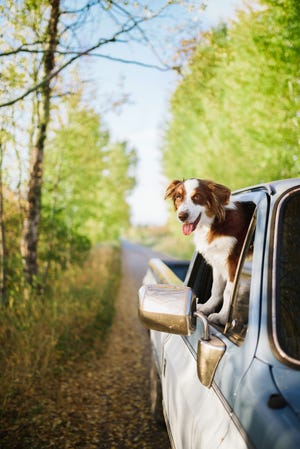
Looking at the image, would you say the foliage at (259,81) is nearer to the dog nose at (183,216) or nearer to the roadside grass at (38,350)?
the dog nose at (183,216)

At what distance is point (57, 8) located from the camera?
19.9ft

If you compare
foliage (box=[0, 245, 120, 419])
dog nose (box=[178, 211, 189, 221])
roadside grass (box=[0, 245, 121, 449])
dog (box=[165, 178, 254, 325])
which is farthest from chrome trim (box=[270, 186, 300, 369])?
foliage (box=[0, 245, 120, 419])

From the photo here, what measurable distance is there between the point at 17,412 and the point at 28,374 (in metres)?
0.66

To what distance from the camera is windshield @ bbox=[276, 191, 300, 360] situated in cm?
131

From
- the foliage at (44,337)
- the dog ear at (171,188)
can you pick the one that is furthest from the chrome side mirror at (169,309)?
the foliage at (44,337)

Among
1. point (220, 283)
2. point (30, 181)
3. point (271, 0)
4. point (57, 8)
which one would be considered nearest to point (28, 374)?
point (220, 283)

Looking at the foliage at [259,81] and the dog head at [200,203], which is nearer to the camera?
the dog head at [200,203]

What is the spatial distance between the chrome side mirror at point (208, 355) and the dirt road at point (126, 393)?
8.65 feet

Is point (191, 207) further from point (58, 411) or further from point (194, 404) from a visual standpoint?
point (58, 411)

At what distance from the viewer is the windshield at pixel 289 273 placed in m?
1.31

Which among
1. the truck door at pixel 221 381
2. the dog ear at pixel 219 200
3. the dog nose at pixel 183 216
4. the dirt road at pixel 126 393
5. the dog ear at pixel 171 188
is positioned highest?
the dog ear at pixel 171 188

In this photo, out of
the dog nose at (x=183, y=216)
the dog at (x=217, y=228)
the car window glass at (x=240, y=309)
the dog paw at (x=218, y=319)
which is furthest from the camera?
the dog nose at (x=183, y=216)

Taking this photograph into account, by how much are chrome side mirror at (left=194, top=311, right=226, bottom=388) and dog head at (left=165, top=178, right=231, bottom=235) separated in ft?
3.25

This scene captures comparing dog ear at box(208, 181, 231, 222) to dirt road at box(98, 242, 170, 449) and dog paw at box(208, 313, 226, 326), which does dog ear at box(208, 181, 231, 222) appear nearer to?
dog paw at box(208, 313, 226, 326)
